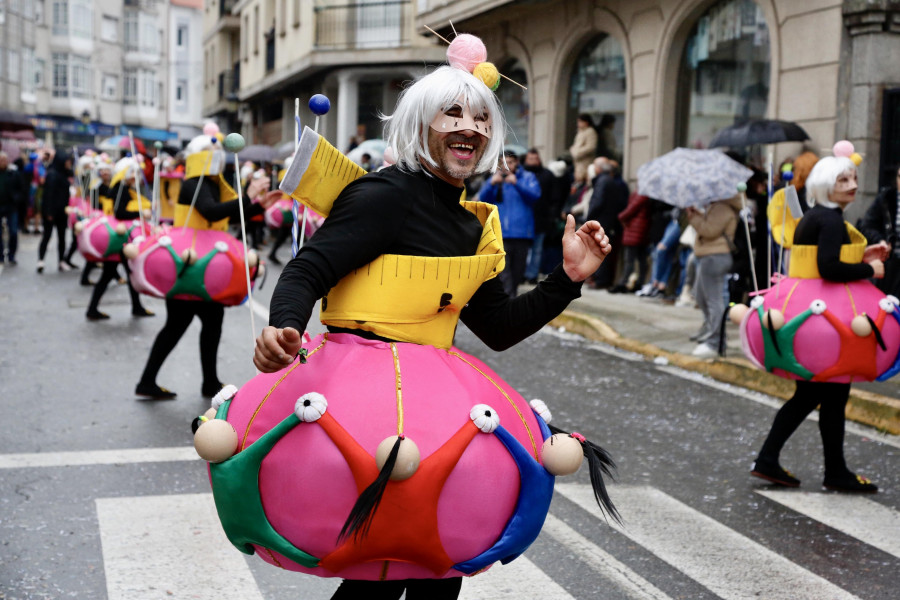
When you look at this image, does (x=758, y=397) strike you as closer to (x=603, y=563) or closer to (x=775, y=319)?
(x=775, y=319)

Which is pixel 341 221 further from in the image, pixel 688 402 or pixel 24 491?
pixel 688 402

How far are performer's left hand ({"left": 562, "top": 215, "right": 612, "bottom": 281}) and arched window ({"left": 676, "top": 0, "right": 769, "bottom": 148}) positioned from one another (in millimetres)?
12131

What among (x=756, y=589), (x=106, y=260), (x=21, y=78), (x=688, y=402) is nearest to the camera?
(x=756, y=589)

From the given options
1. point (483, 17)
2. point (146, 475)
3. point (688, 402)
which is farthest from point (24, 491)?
point (483, 17)

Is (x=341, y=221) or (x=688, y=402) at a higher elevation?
(x=341, y=221)

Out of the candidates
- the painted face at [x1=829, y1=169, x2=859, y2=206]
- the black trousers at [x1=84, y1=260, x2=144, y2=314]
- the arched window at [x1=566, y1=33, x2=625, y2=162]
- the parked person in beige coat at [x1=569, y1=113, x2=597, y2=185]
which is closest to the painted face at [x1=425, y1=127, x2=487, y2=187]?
the painted face at [x1=829, y1=169, x2=859, y2=206]

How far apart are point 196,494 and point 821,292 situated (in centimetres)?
328

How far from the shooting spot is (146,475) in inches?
232

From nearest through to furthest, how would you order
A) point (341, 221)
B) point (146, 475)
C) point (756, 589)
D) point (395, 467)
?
point (395, 467), point (341, 221), point (756, 589), point (146, 475)

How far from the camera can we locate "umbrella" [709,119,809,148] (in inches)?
487

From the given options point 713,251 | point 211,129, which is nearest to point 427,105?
point 211,129

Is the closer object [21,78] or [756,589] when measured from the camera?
[756,589]

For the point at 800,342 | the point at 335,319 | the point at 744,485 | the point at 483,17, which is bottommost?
the point at 744,485

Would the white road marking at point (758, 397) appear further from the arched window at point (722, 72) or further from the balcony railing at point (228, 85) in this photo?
the balcony railing at point (228, 85)
